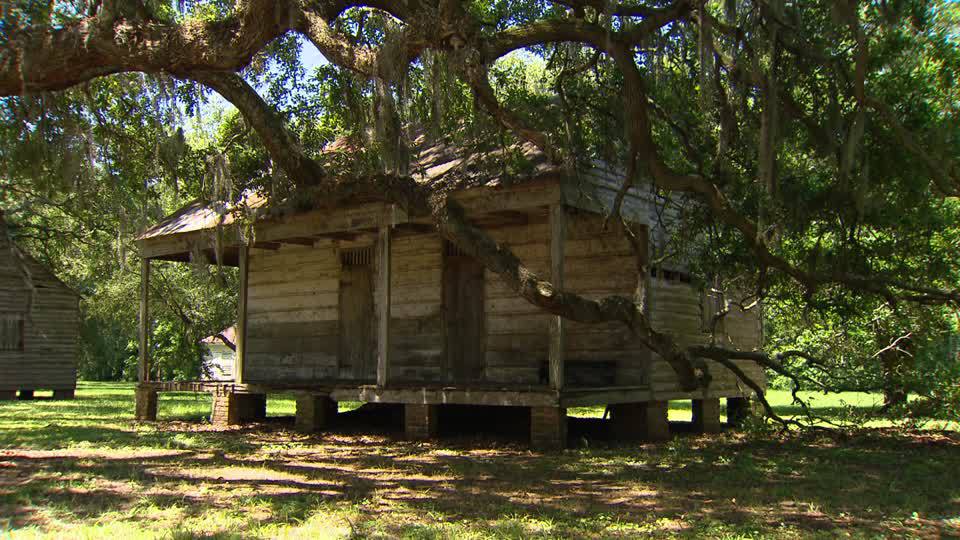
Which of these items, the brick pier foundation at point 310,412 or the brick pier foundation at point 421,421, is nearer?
the brick pier foundation at point 421,421

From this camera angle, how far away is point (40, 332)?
77.7ft

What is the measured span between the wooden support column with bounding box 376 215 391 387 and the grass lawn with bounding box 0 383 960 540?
1.10m

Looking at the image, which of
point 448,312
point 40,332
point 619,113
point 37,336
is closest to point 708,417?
point 448,312

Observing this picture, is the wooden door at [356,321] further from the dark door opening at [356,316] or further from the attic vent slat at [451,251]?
the attic vent slat at [451,251]

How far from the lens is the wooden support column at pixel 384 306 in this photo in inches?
486

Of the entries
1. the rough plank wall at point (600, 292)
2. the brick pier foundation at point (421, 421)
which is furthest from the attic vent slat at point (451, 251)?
the brick pier foundation at point (421, 421)

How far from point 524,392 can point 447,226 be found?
3.43m

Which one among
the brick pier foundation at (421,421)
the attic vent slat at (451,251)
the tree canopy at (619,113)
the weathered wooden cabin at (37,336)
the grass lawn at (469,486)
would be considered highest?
the tree canopy at (619,113)

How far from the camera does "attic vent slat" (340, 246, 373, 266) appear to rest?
15334 millimetres

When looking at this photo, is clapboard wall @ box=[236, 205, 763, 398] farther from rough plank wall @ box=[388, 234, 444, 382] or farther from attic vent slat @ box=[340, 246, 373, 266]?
attic vent slat @ box=[340, 246, 373, 266]

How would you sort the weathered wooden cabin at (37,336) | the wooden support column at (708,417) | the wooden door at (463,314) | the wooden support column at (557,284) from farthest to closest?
the weathered wooden cabin at (37,336) → the wooden support column at (708,417) → the wooden door at (463,314) → the wooden support column at (557,284)

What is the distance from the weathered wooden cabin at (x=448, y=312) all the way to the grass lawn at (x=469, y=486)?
0.85 metres

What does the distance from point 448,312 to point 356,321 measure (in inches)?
90.6

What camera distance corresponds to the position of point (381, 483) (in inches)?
332
